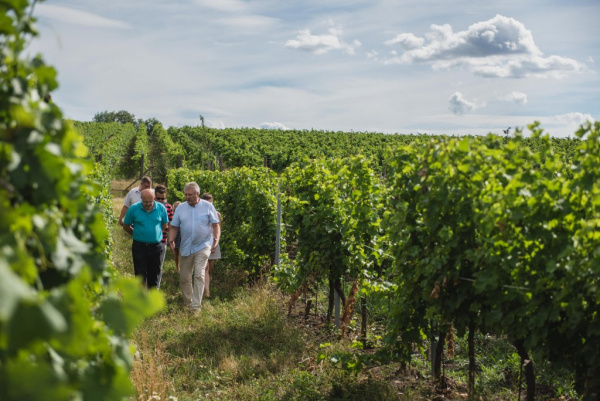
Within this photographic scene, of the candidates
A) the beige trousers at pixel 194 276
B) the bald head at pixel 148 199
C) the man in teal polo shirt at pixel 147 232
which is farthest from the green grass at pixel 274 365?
the bald head at pixel 148 199

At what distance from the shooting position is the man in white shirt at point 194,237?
27.9 feet

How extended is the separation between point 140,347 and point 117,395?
17.7 ft

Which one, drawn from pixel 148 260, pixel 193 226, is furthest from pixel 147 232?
pixel 193 226

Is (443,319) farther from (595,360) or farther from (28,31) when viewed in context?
(28,31)

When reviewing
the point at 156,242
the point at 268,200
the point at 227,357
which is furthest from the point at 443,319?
the point at 268,200

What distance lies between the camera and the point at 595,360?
12.5 ft

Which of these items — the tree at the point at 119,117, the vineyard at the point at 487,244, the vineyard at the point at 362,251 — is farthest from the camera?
the tree at the point at 119,117

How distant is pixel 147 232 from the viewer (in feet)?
26.6

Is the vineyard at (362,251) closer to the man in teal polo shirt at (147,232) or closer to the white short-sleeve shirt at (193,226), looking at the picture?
the white short-sleeve shirt at (193,226)

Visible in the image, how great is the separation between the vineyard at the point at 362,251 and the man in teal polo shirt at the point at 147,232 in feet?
6.03

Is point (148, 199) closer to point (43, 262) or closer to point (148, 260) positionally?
point (148, 260)

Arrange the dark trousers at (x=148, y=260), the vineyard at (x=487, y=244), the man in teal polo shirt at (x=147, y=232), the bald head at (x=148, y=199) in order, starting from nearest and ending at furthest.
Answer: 1. the vineyard at (x=487, y=244)
2. the bald head at (x=148, y=199)
3. the man in teal polo shirt at (x=147, y=232)
4. the dark trousers at (x=148, y=260)

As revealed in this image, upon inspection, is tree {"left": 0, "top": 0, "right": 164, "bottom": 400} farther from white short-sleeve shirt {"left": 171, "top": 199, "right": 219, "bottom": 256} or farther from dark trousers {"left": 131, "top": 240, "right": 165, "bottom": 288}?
white short-sleeve shirt {"left": 171, "top": 199, "right": 219, "bottom": 256}

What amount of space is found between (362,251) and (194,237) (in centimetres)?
266
